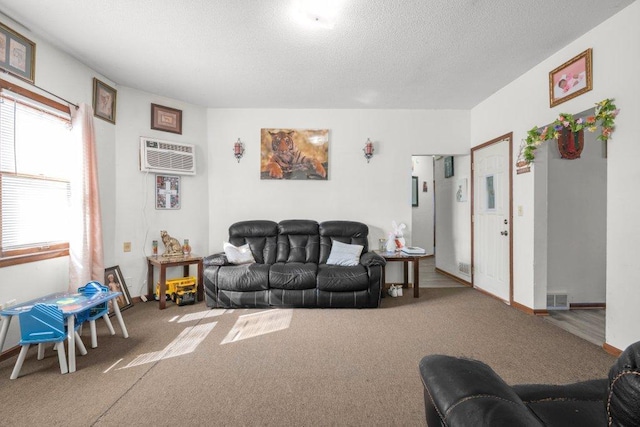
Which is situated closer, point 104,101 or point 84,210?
point 84,210

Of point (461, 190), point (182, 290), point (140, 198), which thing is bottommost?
point (182, 290)

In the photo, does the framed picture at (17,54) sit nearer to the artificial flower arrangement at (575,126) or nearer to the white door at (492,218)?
the artificial flower arrangement at (575,126)

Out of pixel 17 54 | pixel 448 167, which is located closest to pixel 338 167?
pixel 448 167

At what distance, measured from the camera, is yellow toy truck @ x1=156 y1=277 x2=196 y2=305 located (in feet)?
12.2

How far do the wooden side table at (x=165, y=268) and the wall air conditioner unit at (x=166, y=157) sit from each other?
47.5 inches

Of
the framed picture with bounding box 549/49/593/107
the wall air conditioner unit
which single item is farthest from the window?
the framed picture with bounding box 549/49/593/107

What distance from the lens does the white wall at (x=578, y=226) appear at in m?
3.61

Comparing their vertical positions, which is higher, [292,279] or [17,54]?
[17,54]

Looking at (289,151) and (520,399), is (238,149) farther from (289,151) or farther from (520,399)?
(520,399)

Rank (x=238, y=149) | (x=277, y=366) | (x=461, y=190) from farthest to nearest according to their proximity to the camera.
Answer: (x=461, y=190) < (x=238, y=149) < (x=277, y=366)

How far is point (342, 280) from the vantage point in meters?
3.51

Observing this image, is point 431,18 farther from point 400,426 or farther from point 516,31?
point 400,426

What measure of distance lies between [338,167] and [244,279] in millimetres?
2235

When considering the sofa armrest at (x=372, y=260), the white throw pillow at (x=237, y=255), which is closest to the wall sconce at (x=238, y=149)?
the white throw pillow at (x=237, y=255)
